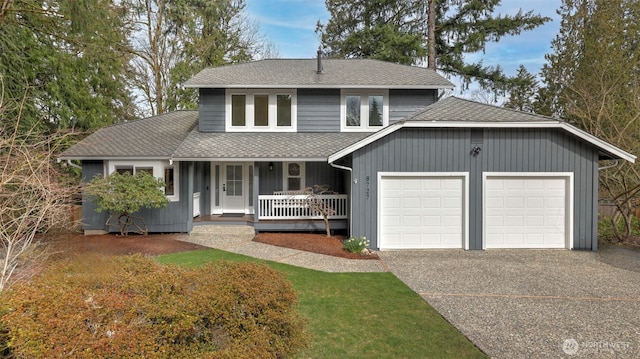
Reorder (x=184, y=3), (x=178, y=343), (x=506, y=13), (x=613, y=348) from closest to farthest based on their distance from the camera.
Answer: (x=178, y=343), (x=613, y=348), (x=506, y=13), (x=184, y=3)

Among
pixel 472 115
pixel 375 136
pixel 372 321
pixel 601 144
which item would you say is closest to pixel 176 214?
pixel 375 136

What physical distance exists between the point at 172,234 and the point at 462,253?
9432mm

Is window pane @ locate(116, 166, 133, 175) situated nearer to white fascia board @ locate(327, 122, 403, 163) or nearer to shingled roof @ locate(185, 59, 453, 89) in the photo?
shingled roof @ locate(185, 59, 453, 89)

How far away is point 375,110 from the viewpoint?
42.5ft

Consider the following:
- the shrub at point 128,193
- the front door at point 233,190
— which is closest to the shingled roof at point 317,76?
the front door at point 233,190

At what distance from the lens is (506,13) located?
60.5ft

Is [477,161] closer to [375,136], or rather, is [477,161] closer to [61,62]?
[375,136]

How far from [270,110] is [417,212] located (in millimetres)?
7029

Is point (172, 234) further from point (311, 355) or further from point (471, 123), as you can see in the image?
point (471, 123)

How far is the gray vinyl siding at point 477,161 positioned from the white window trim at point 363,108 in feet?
12.0

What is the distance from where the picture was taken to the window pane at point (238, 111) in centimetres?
1291

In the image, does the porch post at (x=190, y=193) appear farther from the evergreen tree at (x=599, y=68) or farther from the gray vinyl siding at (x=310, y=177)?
the evergreen tree at (x=599, y=68)

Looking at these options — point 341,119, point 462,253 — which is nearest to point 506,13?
point 341,119

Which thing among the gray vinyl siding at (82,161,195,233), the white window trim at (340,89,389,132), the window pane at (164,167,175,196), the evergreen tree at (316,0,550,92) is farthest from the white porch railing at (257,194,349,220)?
the evergreen tree at (316,0,550,92)
